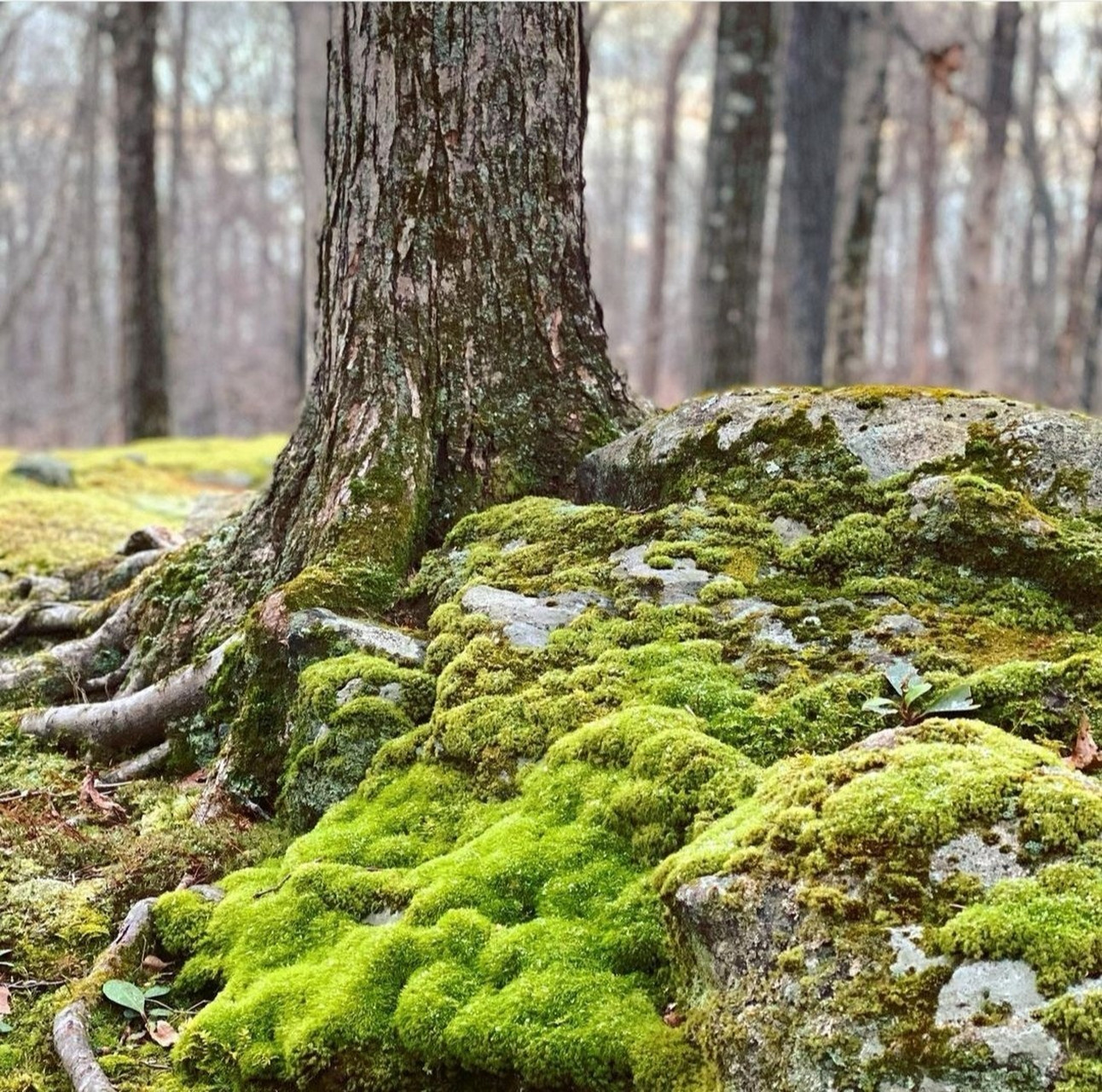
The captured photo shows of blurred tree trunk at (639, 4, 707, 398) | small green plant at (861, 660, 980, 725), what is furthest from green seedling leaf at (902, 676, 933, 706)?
blurred tree trunk at (639, 4, 707, 398)

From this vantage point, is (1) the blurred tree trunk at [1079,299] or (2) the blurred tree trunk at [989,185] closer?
(2) the blurred tree trunk at [989,185]

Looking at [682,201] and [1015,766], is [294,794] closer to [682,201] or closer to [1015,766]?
[1015,766]

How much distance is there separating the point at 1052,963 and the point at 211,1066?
190 cm

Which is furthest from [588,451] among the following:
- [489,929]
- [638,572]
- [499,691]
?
[489,929]

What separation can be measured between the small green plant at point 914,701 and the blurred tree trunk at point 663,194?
2319 centimetres

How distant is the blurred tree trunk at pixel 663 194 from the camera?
2572 centimetres

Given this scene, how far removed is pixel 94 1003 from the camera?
113 inches

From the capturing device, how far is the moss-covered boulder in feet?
7.04

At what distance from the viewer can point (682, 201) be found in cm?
5300

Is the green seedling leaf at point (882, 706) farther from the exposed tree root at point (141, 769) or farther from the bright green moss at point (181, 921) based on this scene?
the exposed tree root at point (141, 769)

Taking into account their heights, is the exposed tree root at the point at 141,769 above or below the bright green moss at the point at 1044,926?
below

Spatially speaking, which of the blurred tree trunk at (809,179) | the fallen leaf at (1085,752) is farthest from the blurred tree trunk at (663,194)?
the fallen leaf at (1085,752)

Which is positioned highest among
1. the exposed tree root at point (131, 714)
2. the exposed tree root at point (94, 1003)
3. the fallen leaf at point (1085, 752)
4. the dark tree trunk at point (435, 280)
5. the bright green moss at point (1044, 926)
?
the dark tree trunk at point (435, 280)

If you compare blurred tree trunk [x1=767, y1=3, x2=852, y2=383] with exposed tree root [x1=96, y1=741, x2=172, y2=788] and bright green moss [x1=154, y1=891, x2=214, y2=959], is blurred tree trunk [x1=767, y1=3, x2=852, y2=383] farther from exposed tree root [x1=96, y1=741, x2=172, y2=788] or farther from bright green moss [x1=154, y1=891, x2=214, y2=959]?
bright green moss [x1=154, y1=891, x2=214, y2=959]
